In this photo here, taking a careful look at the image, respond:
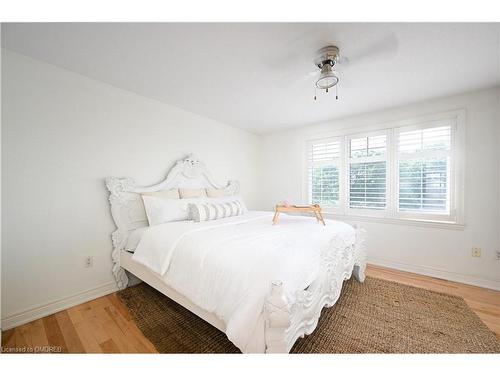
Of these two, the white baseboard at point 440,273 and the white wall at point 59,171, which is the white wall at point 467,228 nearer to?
the white baseboard at point 440,273

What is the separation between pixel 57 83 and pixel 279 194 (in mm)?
3485

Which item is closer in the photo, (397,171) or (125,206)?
(125,206)

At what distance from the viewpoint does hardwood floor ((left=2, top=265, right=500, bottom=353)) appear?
4.71 ft

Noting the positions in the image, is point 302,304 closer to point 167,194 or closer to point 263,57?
point 263,57

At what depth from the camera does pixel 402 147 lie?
2.86 metres

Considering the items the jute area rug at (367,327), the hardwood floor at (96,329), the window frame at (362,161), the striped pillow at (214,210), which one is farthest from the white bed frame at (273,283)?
the window frame at (362,161)

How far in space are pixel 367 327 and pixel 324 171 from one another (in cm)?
247

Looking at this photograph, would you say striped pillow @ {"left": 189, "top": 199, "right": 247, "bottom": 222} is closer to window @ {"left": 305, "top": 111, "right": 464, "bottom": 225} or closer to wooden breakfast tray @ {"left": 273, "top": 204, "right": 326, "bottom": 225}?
wooden breakfast tray @ {"left": 273, "top": 204, "right": 326, "bottom": 225}

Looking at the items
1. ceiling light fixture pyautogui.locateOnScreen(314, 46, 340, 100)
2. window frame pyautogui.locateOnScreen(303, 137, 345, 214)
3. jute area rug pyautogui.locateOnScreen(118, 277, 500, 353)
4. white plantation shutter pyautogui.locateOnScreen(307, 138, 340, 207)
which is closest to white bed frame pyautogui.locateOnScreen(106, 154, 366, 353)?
jute area rug pyautogui.locateOnScreen(118, 277, 500, 353)

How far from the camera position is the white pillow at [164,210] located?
2273mm

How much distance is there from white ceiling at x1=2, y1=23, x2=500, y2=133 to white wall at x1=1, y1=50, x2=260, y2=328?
0.81ft

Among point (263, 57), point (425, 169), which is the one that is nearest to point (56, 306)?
point (263, 57)

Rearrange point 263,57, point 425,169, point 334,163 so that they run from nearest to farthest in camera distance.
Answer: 1. point 263,57
2. point 425,169
3. point 334,163

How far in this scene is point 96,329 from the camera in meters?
1.61
